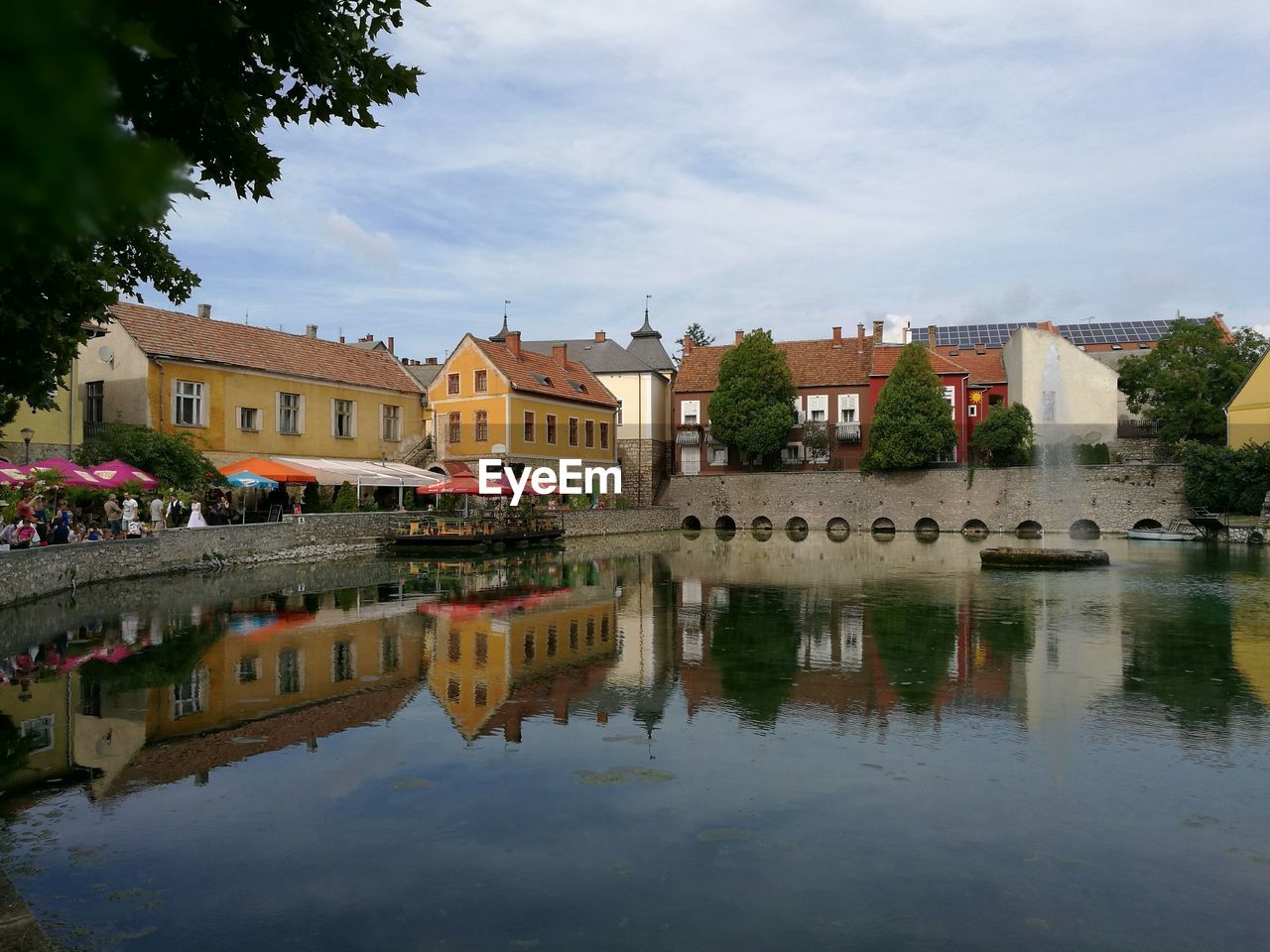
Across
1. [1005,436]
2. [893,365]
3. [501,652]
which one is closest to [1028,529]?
[1005,436]

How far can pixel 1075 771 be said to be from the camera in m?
7.47

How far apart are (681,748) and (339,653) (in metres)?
6.22

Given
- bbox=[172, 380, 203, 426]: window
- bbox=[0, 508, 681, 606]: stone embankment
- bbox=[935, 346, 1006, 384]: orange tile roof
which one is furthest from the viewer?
bbox=[935, 346, 1006, 384]: orange tile roof

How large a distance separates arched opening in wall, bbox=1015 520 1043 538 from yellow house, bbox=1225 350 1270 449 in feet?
28.3

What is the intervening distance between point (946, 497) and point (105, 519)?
117ft

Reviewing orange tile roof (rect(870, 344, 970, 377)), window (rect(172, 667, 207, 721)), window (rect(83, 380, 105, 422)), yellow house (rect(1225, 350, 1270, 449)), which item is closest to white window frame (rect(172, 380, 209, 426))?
window (rect(83, 380, 105, 422))

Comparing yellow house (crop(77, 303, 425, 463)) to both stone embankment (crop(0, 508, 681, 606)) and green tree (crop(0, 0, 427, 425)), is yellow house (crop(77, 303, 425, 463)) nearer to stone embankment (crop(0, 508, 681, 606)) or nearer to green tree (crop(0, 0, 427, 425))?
stone embankment (crop(0, 508, 681, 606))

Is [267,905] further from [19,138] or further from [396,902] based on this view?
[19,138]

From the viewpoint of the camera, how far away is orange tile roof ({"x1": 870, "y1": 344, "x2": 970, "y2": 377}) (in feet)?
157

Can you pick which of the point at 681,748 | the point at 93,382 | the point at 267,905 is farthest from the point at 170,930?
the point at 93,382

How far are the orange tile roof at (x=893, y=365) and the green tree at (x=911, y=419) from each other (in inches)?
62.9

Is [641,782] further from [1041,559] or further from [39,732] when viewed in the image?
[1041,559]

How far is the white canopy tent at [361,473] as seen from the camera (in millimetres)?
32000

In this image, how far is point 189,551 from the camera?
22891mm
